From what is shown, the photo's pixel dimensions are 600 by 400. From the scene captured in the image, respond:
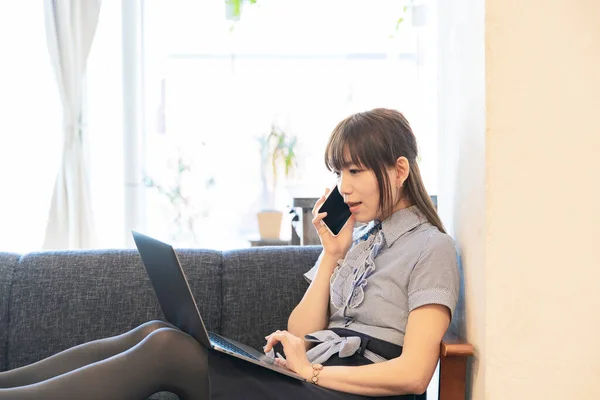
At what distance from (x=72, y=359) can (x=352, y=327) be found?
2.30 feet

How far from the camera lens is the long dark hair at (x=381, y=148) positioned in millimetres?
1773

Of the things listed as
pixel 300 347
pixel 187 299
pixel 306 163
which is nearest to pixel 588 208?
pixel 300 347

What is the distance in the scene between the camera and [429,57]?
422cm

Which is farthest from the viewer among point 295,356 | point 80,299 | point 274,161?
point 274,161

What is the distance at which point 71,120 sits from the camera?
3879 millimetres

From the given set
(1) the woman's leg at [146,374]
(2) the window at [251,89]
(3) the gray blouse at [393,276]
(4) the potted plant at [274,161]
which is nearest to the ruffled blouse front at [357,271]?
(3) the gray blouse at [393,276]

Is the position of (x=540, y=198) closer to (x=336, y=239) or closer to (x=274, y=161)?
(x=336, y=239)

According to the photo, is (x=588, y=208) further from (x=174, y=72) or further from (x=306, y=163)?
(x=174, y=72)

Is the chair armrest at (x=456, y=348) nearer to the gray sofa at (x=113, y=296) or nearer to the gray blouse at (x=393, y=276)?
the gray blouse at (x=393, y=276)

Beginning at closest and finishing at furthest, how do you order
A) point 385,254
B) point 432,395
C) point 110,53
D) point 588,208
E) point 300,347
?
point 588,208 → point 300,347 → point 385,254 → point 432,395 → point 110,53

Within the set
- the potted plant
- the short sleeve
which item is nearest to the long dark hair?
the short sleeve

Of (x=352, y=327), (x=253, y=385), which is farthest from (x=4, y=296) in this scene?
(x=352, y=327)

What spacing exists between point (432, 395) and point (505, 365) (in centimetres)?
49

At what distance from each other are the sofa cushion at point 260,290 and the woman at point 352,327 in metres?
0.19
